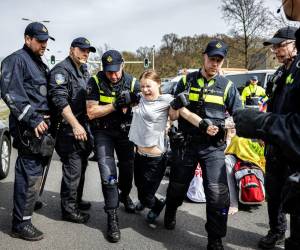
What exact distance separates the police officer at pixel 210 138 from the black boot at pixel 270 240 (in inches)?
17.7

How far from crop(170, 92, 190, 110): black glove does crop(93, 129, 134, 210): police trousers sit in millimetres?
865

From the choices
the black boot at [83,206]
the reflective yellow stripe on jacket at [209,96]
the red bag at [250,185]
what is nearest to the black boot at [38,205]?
the black boot at [83,206]

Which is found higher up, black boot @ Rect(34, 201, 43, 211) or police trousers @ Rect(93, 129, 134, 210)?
police trousers @ Rect(93, 129, 134, 210)

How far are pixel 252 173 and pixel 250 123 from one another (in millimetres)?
2873

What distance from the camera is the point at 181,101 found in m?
3.25

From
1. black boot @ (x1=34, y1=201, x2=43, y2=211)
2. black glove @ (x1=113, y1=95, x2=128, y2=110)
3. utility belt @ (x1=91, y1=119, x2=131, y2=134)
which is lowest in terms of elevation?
black boot @ (x1=34, y1=201, x2=43, y2=211)

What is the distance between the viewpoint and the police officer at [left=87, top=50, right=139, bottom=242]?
11.8 ft

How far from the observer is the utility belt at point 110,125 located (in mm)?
3792

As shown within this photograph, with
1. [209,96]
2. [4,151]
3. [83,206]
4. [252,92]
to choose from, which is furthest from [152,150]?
[252,92]

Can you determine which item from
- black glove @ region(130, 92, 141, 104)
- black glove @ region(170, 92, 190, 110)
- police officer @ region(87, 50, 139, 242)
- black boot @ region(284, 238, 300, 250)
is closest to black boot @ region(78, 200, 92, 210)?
police officer @ region(87, 50, 139, 242)

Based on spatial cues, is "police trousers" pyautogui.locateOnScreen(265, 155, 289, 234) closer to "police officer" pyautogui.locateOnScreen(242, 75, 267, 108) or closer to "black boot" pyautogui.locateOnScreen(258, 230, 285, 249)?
"black boot" pyautogui.locateOnScreen(258, 230, 285, 249)

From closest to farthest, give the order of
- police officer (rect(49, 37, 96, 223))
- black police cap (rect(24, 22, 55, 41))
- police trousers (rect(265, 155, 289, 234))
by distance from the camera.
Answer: police trousers (rect(265, 155, 289, 234)) → black police cap (rect(24, 22, 55, 41)) → police officer (rect(49, 37, 96, 223))

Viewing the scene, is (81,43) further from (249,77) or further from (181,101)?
(249,77)

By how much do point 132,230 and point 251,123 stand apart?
2489mm
